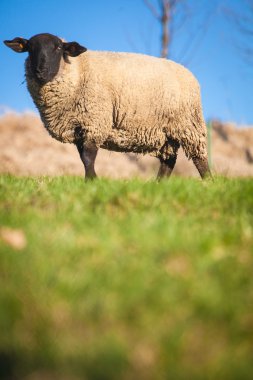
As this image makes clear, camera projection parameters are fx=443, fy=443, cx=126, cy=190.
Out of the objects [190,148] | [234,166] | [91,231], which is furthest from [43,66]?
[234,166]

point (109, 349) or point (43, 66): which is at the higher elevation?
point (43, 66)

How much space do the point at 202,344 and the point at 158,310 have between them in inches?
9.9

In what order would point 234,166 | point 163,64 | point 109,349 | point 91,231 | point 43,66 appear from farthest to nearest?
1. point 234,166
2. point 163,64
3. point 43,66
4. point 91,231
5. point 109,349

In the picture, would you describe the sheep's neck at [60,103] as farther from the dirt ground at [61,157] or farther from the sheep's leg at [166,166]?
the dirt ground at [61,157]

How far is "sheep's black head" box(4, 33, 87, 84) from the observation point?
242 inches

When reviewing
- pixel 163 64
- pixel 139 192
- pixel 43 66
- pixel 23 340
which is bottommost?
pixel 23 340

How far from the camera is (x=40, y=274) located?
2047mm

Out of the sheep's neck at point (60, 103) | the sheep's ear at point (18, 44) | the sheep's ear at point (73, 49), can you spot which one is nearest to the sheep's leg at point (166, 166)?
the sheep's neck at point (60, 103)

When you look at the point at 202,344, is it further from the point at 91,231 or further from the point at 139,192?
the point at 139,192

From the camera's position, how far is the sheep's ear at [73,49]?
253 inches

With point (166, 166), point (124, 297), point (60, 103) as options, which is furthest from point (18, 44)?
point (124, 297)

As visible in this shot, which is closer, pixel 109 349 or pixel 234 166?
pixel 109 349

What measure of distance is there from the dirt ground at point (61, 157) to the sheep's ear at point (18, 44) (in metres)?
8.22

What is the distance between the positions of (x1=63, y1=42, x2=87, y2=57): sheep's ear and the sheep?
11 mm
